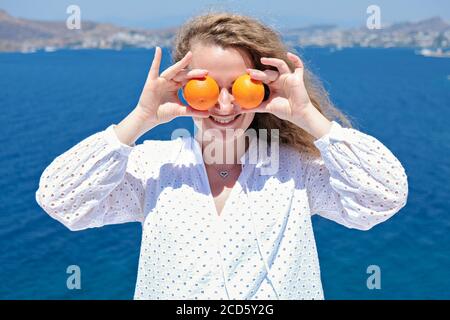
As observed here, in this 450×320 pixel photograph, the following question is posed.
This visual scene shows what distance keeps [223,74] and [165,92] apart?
241 millimetres

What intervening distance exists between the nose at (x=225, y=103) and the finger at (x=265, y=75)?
12 centimetres

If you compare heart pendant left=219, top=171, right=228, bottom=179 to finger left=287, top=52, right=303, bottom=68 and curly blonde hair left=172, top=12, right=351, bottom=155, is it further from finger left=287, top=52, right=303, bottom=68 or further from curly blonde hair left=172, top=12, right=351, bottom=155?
finger left=287, top=52, right=303, bottom=68

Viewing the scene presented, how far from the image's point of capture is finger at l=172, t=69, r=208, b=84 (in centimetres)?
213

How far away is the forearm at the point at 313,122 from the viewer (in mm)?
2111

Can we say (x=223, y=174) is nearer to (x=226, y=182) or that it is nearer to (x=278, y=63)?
(x=226, y=182)

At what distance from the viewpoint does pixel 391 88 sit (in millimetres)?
34312

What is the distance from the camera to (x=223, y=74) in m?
2.21

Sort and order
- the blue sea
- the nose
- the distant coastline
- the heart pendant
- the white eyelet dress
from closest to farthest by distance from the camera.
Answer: the white eyelet dress, the nose, the heart pendant, the blue sea, the distant coastline

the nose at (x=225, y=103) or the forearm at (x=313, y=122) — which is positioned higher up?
the nose at (x=225, y=103)

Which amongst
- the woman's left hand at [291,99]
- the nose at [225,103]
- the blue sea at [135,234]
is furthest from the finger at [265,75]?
the blue sea at [135,234]

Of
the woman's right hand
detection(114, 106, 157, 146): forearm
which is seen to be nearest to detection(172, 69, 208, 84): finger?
the woman's right hand

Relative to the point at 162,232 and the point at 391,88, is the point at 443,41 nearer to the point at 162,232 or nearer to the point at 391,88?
the point at 391,88

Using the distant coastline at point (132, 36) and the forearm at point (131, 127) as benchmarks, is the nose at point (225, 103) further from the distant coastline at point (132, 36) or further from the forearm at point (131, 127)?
the distant coastline at point (132, 36)

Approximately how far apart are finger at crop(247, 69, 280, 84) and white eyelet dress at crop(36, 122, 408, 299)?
331 mm
